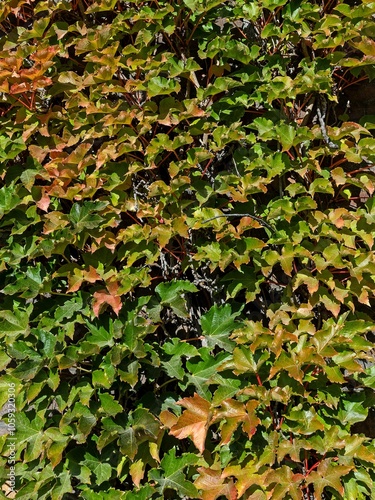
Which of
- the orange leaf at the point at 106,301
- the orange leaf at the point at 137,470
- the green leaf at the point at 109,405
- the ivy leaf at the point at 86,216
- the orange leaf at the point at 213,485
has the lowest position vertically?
the orange leaf at the point at 137,470

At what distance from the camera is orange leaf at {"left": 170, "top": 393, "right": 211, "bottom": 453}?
1.82m

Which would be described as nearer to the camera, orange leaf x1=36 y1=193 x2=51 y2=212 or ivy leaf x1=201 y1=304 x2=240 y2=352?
ivy leaf x1=201 y1=304 x2=240 y2=352

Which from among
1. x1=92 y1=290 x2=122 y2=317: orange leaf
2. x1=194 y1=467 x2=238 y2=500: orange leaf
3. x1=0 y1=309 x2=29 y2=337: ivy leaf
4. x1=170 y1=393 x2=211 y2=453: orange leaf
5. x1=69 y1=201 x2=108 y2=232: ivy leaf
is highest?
x1=69 y1=201 x2=108 y2=232: ivy leaf

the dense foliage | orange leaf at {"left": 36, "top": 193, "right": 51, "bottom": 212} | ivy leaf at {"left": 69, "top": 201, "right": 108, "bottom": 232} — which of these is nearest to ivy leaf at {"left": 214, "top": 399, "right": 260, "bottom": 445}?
the dense foliage

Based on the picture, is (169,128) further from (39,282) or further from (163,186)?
(39,282)

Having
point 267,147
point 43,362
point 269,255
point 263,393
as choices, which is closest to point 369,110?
point 267,147

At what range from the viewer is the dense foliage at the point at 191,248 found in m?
1.90

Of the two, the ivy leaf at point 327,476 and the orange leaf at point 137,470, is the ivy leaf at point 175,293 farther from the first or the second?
the ivy leaf at point 327,476

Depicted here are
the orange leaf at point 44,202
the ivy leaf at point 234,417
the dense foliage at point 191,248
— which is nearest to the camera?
the ivy leaf at point 234,417

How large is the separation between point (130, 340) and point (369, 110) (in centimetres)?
124

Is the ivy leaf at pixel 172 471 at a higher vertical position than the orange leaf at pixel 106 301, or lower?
lower

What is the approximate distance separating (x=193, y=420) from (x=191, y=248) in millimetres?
617

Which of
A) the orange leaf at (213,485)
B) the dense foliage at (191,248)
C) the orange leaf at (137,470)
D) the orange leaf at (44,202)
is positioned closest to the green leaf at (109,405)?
the dense foliage at (191,248)

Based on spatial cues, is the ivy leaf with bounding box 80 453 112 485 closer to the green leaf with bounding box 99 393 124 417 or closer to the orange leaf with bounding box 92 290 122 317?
the green leaf with bounding box 99 393 124 417
